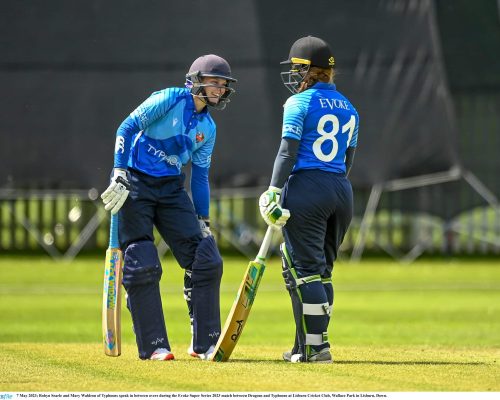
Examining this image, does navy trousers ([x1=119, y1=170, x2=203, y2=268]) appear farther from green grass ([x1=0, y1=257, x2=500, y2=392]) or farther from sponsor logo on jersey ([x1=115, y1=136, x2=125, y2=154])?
green grass ([x1=0, y1=257, x2=500, y2=392])

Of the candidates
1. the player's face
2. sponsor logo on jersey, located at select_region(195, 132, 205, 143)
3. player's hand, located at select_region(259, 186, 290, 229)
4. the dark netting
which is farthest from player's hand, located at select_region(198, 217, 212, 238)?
the dark netting

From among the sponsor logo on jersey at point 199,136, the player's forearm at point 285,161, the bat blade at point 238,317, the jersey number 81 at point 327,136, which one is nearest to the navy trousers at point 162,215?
the sponsor logo on jersey at point 199,136

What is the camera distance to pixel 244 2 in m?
19.7

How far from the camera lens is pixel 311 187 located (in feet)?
23.8

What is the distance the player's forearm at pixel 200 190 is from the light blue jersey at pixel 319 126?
2.21 ft

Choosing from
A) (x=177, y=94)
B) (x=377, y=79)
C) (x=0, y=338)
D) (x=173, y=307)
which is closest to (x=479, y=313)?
(x=173, y=307)

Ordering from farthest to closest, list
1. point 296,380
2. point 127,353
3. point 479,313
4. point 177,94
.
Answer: point 479,313
point 127,353
point 177,94
point 296,380

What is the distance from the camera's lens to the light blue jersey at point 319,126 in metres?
7.20

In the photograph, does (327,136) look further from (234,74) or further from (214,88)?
(234,74)

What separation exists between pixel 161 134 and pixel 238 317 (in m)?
1.19

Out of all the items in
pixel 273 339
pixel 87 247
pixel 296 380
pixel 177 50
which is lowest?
pixel 87 247

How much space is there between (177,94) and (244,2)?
12.5 metres

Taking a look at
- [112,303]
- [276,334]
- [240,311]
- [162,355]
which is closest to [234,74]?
[276,334]

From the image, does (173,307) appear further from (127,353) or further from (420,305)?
(127,353)
